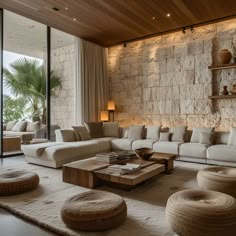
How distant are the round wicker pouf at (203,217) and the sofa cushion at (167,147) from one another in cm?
291

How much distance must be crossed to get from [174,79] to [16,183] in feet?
15.5

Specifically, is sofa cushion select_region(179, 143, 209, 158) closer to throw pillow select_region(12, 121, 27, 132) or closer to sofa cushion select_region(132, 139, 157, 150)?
sofa cushion select_region(132, 139, 157, 150)

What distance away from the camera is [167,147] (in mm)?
5016

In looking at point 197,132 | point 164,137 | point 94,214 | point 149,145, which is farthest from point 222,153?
point 94,214

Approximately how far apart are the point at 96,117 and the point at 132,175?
433 centimetres

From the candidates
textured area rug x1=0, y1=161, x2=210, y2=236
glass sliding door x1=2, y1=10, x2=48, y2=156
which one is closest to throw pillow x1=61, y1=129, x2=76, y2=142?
glass sliding door x1=2, y1=10, x2=48, y2=156

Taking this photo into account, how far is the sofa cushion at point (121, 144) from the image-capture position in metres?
5.55

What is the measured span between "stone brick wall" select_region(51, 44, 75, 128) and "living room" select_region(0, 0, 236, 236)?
0.03 metres

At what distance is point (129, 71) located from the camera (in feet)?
23.0

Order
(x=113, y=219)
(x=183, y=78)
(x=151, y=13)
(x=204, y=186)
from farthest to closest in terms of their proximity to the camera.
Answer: (x=183, y=78) → (x=151, y=13) → (x=204, y=186) → (x=113, y=219)

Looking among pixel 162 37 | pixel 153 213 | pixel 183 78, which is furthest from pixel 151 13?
pixel 153 213

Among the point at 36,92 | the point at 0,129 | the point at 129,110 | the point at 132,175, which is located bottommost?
the point at 132,175

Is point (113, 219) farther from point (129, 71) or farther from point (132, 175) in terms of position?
point (129, 71)

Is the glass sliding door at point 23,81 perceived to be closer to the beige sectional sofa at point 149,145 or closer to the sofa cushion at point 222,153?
the beige sectional sofa at point 149,145
